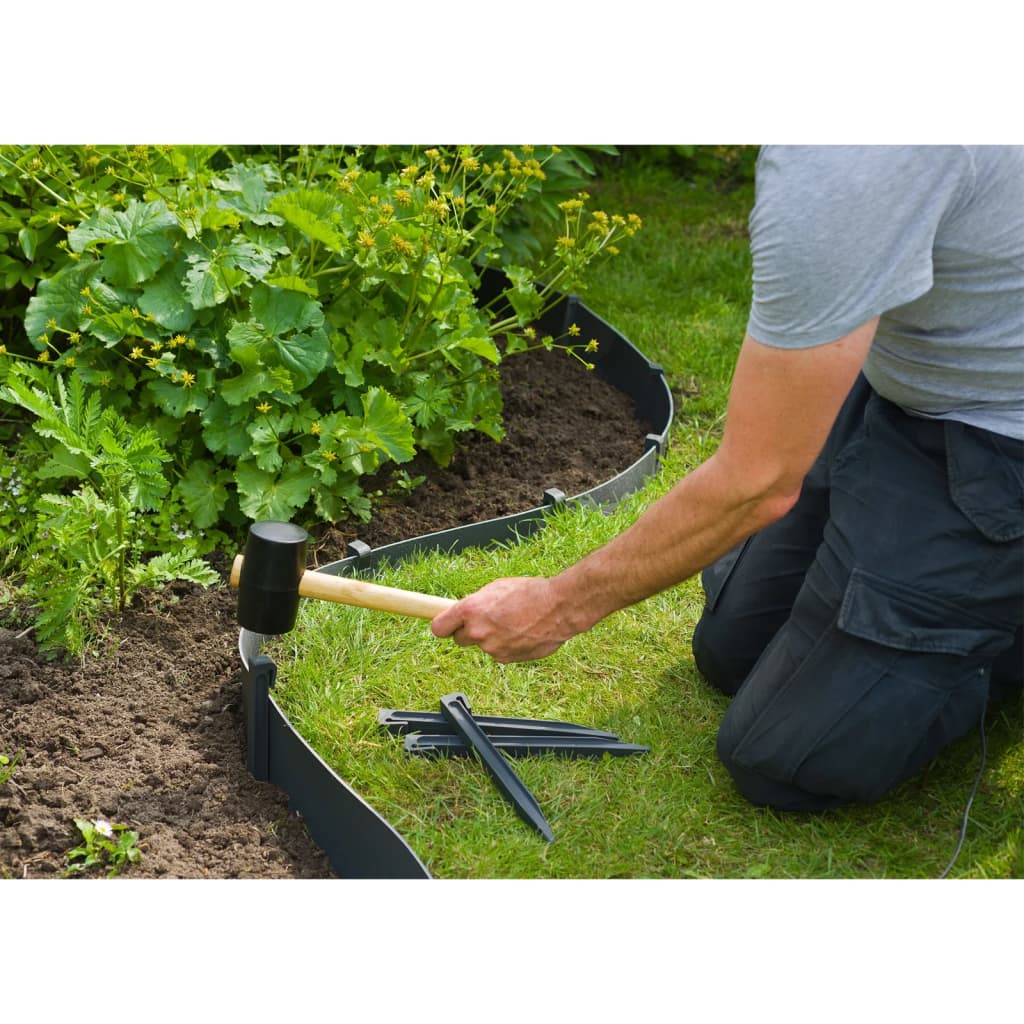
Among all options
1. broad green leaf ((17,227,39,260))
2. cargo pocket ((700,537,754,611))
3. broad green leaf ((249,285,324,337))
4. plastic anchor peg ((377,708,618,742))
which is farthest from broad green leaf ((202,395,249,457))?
cargo pocket ((700,537,754,611))

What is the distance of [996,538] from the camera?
2471 millimetres

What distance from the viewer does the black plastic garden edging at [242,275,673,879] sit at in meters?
2.45

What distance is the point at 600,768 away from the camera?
285 centimetres

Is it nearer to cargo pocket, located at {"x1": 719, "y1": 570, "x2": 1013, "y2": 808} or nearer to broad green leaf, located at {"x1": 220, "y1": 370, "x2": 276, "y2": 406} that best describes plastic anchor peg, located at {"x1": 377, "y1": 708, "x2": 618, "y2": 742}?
cargo pocket, located at {"x1": 719, "y1": 570, "x2": 1013, "y2": 808}

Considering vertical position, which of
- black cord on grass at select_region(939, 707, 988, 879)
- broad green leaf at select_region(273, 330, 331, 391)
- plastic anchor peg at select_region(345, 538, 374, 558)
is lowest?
plastic anchor peg at select_region(345, 538, 374, 558)

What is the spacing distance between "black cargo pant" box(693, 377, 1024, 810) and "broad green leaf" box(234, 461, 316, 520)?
131cm

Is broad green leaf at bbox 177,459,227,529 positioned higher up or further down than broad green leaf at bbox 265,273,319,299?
further down

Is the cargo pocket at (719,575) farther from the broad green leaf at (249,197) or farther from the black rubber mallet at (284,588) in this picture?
the broad green leaf at (249,197)

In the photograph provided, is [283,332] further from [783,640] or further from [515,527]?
[783,640]

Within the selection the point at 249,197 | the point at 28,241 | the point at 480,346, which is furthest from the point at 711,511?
the point at 28,241

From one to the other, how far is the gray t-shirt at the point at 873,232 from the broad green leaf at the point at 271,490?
1597 millimetres

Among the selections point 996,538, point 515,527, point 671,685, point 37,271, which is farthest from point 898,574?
point 37,271

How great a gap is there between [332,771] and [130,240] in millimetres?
1599

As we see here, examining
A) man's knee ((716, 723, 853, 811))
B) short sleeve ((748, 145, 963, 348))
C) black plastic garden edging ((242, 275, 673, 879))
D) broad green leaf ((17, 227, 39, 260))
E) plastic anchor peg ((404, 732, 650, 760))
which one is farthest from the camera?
broad green leaf ((17, 227, 39, 260))
